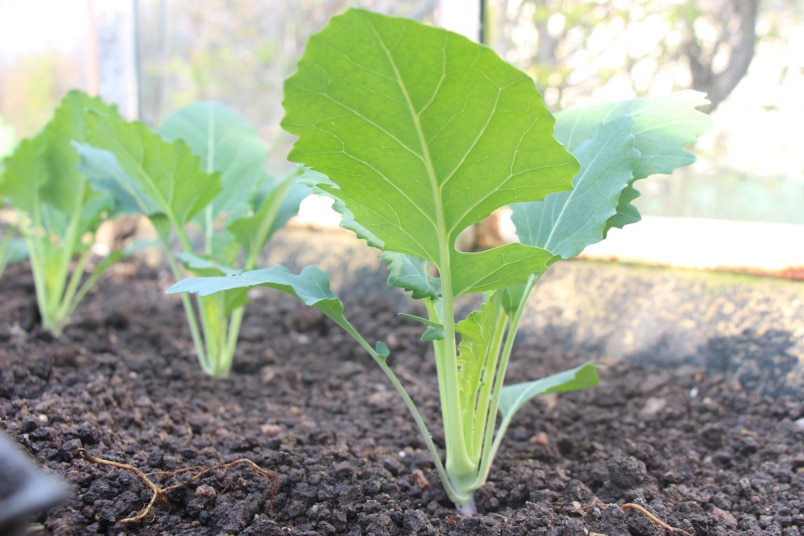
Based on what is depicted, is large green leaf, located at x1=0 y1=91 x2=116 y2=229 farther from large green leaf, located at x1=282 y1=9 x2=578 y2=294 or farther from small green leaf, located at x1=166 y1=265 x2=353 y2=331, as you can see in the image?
large green leaf, located at x1=282 y1=9 x2=578 y2=294

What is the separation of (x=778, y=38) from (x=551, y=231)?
1.00 meters

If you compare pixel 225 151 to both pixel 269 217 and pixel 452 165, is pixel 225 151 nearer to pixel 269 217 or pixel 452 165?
pixel 269 217

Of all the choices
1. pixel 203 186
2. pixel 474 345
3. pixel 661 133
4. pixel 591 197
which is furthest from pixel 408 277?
pixel 203 186

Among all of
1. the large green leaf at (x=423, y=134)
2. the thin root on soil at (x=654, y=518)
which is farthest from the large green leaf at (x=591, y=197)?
the thin root on soil at (x=654, y=518)

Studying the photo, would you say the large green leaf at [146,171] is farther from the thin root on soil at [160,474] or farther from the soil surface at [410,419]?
the thin root on soil at [160,474]

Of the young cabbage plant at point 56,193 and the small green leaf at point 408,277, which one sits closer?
the small green leaf at point 408,277

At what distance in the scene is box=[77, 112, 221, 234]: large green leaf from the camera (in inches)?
49.5

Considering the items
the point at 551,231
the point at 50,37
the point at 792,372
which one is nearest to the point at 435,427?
the point at 551,231

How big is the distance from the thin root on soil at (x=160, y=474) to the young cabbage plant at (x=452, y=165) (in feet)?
0.82

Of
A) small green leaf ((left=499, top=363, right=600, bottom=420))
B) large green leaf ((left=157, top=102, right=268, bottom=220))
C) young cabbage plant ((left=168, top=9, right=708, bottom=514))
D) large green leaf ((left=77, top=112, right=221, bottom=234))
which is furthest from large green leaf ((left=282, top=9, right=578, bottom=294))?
large green leaf ((left=157, top=102, right=268, bottom=220))

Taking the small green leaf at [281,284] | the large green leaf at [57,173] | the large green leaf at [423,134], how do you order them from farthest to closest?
the large green leaf at [57,173] < the small green leaf at [281,284] < the large green leaf at [423,134]

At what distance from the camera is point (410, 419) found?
124cm

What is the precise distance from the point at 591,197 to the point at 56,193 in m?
1.59

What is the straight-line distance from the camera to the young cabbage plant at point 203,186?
127cm
